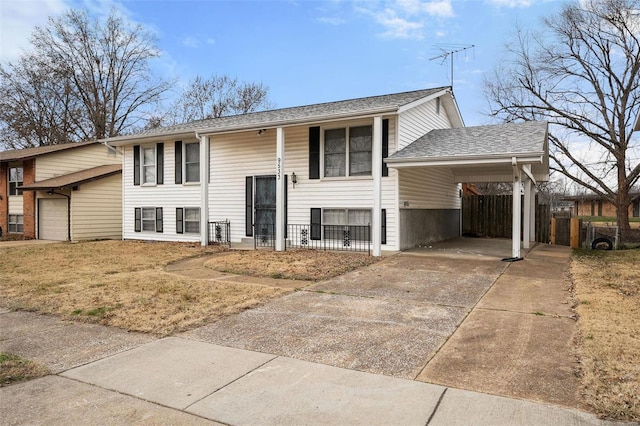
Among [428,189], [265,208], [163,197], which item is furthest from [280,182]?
[163,197]

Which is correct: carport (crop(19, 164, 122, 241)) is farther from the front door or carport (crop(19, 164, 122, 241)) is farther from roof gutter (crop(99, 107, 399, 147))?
the front door

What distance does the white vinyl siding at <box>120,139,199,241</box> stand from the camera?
15039 millimetres

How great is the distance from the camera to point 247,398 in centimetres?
312

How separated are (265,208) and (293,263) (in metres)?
4.35

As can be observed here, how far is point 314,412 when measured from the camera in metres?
2.89

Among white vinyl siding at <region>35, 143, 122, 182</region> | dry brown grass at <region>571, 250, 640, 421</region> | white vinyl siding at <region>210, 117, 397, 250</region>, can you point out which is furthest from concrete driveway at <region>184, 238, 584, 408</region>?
white vinyl siding at <region>35, 143, 122, 182</region>

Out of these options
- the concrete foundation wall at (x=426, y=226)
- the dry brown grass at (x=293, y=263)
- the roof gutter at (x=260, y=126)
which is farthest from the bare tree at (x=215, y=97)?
the dry brown grass at (x=293, y=263)

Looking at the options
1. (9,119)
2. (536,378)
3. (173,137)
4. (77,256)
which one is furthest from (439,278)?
(9,119)

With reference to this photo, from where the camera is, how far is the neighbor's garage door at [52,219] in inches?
702

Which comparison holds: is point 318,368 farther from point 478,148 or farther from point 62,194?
point 62,194

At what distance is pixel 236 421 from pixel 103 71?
33.7 m

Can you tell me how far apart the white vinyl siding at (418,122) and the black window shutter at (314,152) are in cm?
241

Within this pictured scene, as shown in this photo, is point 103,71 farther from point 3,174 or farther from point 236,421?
point 236,421

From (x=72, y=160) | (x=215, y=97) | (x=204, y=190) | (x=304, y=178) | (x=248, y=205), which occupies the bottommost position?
(x=248, y=205)
